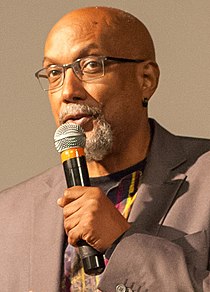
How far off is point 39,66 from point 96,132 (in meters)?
0.69

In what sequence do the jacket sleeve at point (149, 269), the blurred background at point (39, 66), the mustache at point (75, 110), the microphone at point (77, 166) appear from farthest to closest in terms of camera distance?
1. the blurred background at point (39, 66)
2. the mustache at point (75, 110)
3. the jacket sleeve at point (149, 269)
4. the microphone at point (77, 166)

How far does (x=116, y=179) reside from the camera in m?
2.25

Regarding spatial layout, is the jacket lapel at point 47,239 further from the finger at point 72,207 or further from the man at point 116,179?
the finger at point 72,207

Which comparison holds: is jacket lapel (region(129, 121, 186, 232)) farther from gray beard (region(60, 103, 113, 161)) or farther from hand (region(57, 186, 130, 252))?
hand (region(57, 186, 130, 252))

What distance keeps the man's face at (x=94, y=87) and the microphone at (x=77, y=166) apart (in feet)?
0.64

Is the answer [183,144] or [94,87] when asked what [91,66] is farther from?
[183,144]

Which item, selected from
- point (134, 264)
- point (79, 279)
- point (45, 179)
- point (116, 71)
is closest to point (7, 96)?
point (45, 179)

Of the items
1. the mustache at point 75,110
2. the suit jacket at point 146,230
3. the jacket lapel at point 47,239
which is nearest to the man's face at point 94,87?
the mustache at point 75,110

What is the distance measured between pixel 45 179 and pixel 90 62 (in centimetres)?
37

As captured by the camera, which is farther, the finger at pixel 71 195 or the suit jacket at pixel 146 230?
the suit jacket at pixel 146 230

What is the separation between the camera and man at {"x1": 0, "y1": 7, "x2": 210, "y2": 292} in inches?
76.7

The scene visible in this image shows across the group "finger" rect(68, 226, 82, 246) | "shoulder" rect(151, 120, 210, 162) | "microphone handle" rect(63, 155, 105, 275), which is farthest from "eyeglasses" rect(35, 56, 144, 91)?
"finger" rect(68, 226, 82, 246)

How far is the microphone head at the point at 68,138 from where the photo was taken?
6.17ft

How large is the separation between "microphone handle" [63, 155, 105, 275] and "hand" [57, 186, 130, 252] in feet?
0.05
